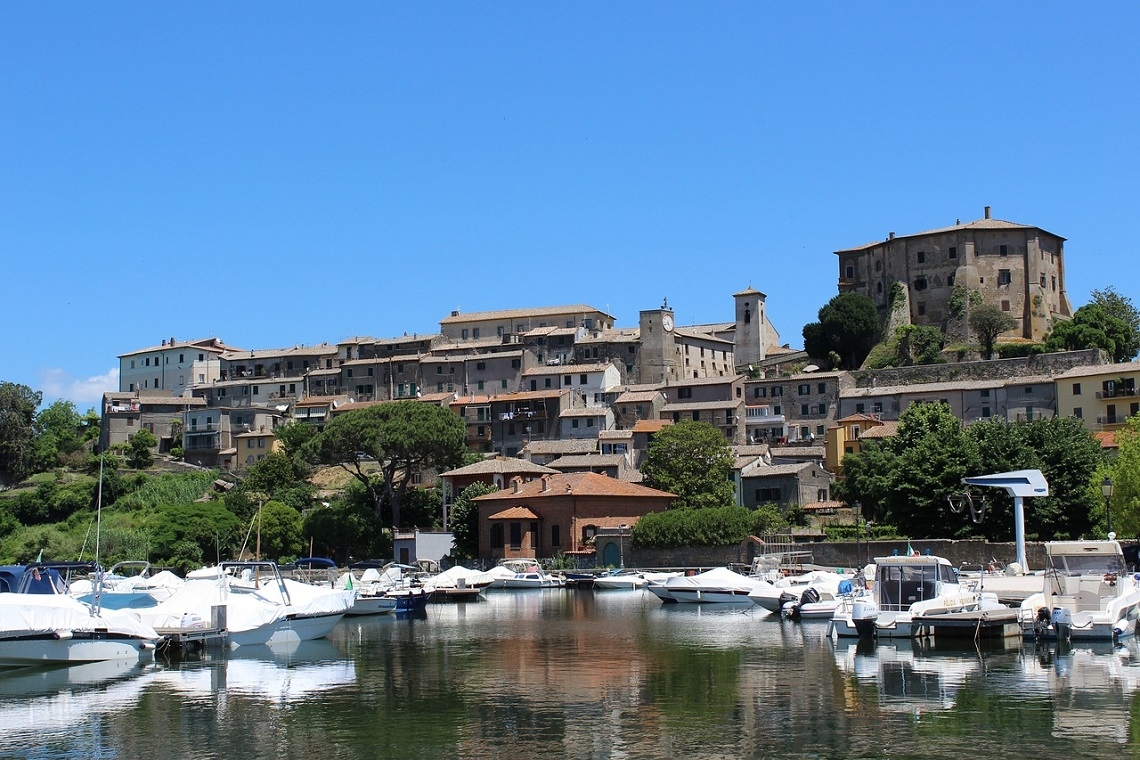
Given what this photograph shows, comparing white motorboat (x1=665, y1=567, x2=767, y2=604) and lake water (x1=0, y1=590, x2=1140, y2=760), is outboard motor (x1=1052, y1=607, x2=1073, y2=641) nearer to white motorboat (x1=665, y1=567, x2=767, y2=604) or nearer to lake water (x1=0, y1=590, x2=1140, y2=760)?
lake water (x1=0, y1=590, x2=1140, y2=760)

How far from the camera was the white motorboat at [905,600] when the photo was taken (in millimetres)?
36219

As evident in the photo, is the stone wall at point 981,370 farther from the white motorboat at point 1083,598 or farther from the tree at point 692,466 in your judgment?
the white motorboat at point 1083,598

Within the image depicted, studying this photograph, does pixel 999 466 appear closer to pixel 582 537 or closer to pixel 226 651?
pixel 582 537

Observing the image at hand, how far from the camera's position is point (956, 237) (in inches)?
4077

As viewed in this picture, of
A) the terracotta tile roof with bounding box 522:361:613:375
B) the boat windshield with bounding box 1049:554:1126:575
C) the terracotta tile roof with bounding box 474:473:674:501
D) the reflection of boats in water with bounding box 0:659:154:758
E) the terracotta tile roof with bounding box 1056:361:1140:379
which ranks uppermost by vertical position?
the terracotta tile roof with bounding box 522:361:613:375

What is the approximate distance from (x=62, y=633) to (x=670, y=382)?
71.3m

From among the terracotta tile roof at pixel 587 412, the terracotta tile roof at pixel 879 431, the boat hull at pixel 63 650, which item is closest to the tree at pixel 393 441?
the terracotta tile roof at pixel 587 412

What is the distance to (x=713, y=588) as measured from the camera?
190 feet

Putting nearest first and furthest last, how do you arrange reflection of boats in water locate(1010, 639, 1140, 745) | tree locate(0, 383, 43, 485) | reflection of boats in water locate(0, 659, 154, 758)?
reflection of boats in water locate(1010, 639, 1140, 745)
reflection of boats in water locate(0, 659, 154, 758)
tree locate(0, 383, 43, 485)

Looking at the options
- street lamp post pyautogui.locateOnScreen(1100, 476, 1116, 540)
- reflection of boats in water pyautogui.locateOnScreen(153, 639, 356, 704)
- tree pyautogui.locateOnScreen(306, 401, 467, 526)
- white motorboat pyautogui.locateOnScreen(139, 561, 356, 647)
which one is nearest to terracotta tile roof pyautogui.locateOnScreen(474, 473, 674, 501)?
tree pyautogui.locateOnScreen(306, 401, 467, 526)

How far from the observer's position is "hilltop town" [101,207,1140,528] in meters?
86.6

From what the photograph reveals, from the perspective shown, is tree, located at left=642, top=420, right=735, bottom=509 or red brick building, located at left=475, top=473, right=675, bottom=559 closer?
red brick building, located at left=475, top=473, right=675, bottom=559

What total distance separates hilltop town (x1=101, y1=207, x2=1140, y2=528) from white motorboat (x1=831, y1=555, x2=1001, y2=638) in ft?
140

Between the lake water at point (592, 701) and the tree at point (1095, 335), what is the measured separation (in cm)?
5874
